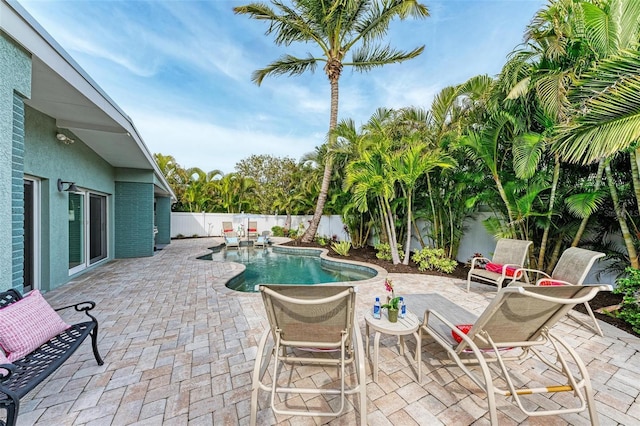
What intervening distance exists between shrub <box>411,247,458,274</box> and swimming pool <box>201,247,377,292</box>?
1.37 meters

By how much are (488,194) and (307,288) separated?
5.82 meters

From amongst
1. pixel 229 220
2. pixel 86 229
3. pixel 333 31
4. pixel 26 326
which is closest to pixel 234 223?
pixel 229 220

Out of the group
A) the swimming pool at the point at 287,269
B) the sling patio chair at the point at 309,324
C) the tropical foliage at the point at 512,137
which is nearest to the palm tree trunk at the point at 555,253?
the tropical foliage at the point at 512,137

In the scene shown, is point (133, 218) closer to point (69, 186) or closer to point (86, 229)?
point (86, 229)

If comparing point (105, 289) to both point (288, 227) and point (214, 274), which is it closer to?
point (214, 274)

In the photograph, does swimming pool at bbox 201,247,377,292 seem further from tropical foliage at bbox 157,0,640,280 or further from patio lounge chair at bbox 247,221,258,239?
patio lounge chair at bbox 247,221,258,239

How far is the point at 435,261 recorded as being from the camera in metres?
7.06

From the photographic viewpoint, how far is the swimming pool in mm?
7699

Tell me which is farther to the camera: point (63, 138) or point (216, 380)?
point (63, 138)

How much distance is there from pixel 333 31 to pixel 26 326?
11.5 meters

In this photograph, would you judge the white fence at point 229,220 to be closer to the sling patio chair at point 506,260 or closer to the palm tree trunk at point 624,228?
the sling patio chair at point 506,260

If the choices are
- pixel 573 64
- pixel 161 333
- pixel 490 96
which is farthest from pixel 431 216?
pixel 161 333

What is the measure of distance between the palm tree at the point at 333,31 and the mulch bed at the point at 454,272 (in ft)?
9.34

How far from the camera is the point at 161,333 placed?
11.5ft
